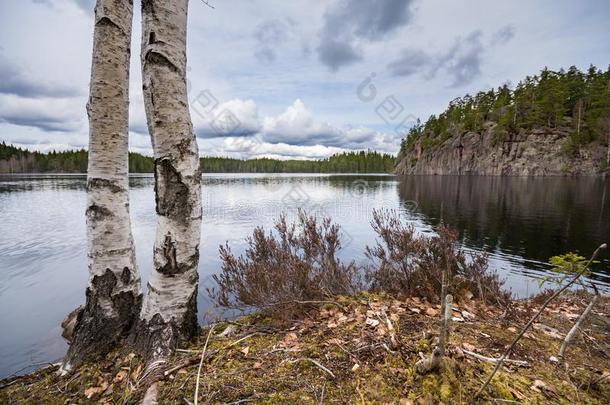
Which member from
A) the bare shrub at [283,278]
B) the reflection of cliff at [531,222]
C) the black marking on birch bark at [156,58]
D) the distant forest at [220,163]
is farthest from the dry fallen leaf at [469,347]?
the distant forest at [220,163]

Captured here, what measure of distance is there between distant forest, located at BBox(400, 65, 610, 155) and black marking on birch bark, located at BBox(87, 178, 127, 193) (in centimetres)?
7898

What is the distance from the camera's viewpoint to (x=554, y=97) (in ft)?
209

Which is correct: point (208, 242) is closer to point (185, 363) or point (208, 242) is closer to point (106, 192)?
point (106, 192)

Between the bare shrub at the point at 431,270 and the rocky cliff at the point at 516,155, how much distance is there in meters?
74.7

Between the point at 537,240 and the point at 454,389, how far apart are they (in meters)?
16.9

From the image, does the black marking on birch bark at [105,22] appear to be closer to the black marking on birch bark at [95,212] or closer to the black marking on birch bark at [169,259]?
the black marking on birch bark at [95,212]

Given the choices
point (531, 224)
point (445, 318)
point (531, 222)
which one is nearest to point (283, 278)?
point (445, 318)

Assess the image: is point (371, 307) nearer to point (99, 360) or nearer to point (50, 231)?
point (99, 360)

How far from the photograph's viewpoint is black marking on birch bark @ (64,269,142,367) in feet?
9.17

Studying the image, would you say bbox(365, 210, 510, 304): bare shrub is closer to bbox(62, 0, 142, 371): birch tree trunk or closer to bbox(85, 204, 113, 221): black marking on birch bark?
bbox(62, 0, 142, 371): birch tree trunk

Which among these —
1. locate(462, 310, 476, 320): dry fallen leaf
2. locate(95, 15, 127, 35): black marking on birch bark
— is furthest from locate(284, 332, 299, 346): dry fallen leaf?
locate(95, 15, 127, 35): black marking on birch bark

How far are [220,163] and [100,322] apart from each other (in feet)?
559

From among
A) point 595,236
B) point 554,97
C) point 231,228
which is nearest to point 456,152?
point 554,97

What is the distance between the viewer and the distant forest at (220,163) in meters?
115
